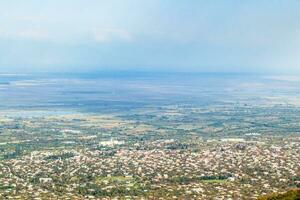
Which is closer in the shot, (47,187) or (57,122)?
(47,187)

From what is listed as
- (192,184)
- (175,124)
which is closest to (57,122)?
(175,124)

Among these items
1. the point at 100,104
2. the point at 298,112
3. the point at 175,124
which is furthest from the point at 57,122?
the point at 298,112

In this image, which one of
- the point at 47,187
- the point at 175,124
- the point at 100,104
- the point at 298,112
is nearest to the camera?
the point at 47,187

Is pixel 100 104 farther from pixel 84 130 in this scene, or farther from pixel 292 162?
pixel 292 162

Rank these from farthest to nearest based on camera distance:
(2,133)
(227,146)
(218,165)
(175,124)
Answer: (175,124) → (2,133) → (227,146) → (218,165)

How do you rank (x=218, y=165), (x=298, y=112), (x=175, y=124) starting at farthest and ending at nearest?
(x=298, y=112), (x=175, y=124), (x=218, y=165)

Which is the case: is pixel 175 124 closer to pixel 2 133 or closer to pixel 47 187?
pixel 2 133

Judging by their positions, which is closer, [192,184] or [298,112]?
[192,184]

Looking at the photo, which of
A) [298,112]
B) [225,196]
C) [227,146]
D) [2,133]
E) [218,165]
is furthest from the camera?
[298,112]

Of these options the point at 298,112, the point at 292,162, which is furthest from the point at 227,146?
the point at 298,112
